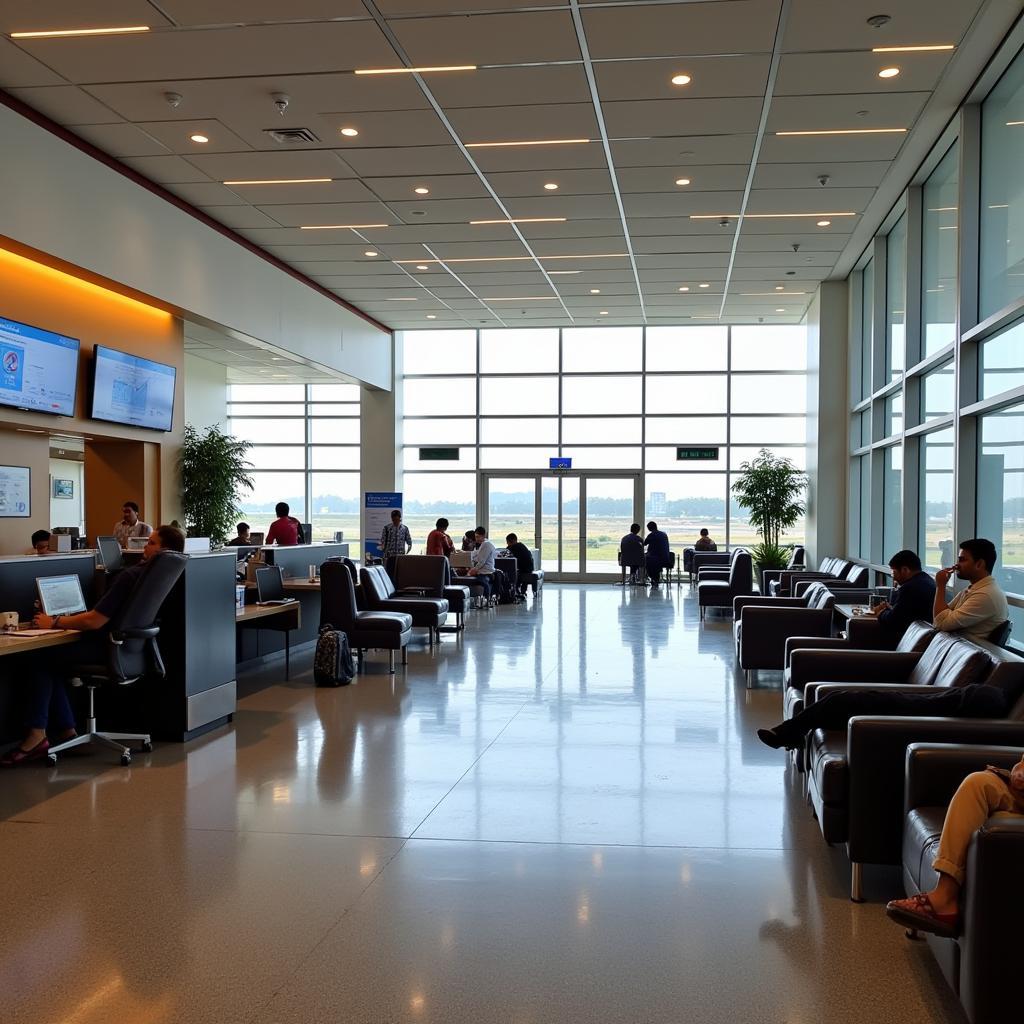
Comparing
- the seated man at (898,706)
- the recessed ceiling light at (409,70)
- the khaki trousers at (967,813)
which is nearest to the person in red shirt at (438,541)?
the recessed ceiling light at (409,70)

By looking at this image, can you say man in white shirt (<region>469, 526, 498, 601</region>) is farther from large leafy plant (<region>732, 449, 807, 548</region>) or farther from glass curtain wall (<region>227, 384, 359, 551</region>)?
glass curtain wall (<region>227, 384, 359, 551</region>)

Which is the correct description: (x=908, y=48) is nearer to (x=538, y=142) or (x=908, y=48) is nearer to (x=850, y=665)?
(x=538, y=142)

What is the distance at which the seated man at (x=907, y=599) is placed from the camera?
701cm

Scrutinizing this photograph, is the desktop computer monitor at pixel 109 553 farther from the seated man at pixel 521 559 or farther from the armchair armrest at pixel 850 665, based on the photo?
the seated man at pixel 521 559

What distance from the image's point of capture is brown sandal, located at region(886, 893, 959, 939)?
2945 millimetres

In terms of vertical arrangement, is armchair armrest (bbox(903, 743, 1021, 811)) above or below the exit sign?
below

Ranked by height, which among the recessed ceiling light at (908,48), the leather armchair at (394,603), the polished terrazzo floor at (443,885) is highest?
the recessed ceiling light at (908,48)

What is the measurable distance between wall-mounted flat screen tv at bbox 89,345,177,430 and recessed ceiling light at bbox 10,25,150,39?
354cm

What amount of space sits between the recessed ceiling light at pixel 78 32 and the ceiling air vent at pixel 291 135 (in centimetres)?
203

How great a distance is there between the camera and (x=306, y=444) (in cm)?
Answer: 2206

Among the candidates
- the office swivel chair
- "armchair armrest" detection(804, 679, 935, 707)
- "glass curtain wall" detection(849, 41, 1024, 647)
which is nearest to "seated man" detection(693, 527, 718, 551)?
"glass curtain wall" detection(849, 41, 1024, 647)

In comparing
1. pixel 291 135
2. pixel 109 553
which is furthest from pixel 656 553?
pixel 109 553

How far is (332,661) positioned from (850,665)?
457 cm

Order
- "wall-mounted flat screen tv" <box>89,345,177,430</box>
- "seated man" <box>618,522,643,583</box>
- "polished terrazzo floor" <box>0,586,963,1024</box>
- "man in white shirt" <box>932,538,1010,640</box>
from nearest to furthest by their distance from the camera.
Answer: "polished terrazzo floor" <box>0,586,963,1024</box> → "man in white shirt" <box>932,538,1010,640</box> → "wall-mounted flat screen tv" <box>89,345,177,430</box> → "seated man" <box>618,522,643,583</box>
